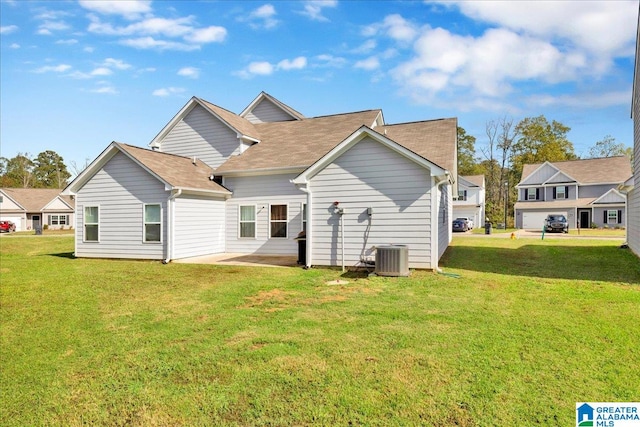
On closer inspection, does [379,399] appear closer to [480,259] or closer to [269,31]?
Answer: [480,259]

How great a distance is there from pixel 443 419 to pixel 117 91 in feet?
65.0

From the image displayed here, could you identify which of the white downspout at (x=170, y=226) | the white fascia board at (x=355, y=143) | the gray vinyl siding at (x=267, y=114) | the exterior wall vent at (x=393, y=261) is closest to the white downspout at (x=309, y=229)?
the white fascia board at (x=355, y=143)

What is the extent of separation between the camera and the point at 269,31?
596 inches

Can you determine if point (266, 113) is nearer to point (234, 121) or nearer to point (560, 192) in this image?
point (234, 121)

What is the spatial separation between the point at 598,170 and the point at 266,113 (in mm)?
38137

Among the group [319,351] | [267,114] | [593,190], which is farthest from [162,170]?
[593,190]

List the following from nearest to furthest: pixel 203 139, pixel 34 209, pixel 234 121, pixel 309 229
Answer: pixel 309 229, pixel 203 139, pixel 234 121, pixel 34 209

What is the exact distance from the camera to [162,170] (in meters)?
14.1

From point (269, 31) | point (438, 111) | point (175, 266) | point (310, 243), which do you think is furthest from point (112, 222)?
point (438, 111)

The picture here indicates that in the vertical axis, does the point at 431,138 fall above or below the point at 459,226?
above

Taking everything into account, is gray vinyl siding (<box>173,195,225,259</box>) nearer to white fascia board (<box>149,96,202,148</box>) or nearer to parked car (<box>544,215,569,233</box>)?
white fascia board (<box>149,96,202,148</box>)

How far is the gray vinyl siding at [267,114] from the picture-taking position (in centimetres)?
2117

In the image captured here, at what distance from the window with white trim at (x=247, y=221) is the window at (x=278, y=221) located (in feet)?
2.75

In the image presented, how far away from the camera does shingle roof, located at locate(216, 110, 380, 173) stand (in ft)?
51.4
